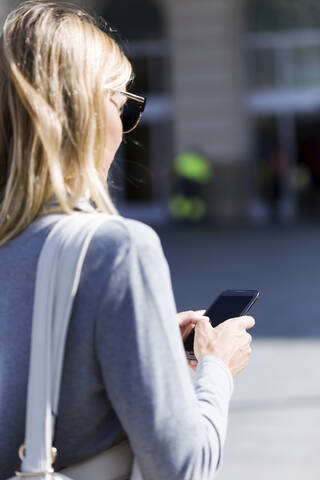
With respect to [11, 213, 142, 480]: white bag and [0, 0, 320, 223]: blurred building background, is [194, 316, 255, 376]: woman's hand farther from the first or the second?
[0, 0, 320, 223]: blurred building background

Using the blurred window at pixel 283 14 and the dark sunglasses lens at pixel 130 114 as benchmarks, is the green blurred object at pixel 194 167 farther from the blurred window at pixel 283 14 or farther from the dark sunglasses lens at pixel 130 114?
the dark sunglasses lens at pixel 130 114

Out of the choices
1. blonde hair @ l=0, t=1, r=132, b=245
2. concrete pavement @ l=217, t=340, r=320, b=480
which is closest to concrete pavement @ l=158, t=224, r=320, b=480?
concrete pavement @ l=217, t=340, r=320, b=480

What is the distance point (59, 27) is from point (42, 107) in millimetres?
171

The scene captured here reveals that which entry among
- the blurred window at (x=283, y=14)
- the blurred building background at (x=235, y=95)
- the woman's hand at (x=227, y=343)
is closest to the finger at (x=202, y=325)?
the woman's hand at (x=227, y=343)

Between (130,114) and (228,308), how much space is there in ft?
1.68

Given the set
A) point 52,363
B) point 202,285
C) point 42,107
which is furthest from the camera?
point 202,285

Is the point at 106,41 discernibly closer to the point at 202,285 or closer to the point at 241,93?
the point at 202,285

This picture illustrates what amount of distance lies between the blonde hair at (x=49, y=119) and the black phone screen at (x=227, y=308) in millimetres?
482

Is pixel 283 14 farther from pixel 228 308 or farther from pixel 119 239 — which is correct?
pixel 119 239

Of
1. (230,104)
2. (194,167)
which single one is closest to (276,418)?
(194,167)

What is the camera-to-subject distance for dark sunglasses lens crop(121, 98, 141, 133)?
1.90 meters

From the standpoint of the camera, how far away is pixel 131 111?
76.2 inches

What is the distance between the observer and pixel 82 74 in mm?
1621

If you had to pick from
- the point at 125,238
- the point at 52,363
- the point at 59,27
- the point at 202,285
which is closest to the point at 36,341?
the point at 52,363
